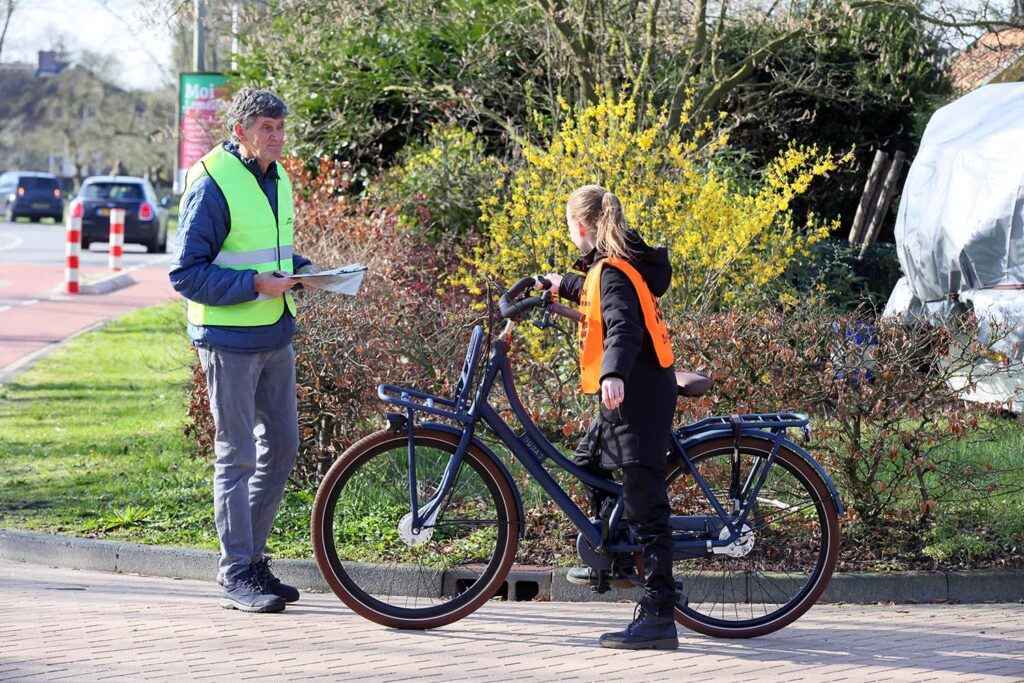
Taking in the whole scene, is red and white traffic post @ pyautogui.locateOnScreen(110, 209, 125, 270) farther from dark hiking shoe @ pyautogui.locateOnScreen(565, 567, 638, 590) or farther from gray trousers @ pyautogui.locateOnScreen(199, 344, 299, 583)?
dark hiking shoe @ pyautogui.locateOnScreen(565, 567, 638, 590)

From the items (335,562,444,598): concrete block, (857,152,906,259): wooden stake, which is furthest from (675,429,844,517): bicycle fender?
(857,152,906,259): wooden stake

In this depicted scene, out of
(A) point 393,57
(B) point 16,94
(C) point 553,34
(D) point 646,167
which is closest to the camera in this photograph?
(D) point 646,167

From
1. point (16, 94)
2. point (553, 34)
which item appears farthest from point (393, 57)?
point (16, 94)

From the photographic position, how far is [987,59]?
1284cm

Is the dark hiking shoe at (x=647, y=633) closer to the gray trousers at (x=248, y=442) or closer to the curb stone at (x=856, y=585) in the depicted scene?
the curb stone at (x=856, y=585)

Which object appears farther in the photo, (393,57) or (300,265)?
(393,57)

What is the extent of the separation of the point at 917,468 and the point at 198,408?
395cm

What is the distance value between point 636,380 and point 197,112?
12.9 metres

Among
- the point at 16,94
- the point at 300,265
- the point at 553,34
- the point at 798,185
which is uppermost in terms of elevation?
the point at 16,94

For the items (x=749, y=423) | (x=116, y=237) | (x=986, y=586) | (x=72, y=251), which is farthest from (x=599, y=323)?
(x=116, y=237)

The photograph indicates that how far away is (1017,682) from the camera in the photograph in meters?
4.81

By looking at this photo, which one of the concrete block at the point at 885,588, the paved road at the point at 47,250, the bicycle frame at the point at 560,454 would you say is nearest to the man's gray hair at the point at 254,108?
the bicycle frame at the point at 560,454

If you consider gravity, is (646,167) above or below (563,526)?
above

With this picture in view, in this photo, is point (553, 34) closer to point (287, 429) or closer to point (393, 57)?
point (393, 57)
